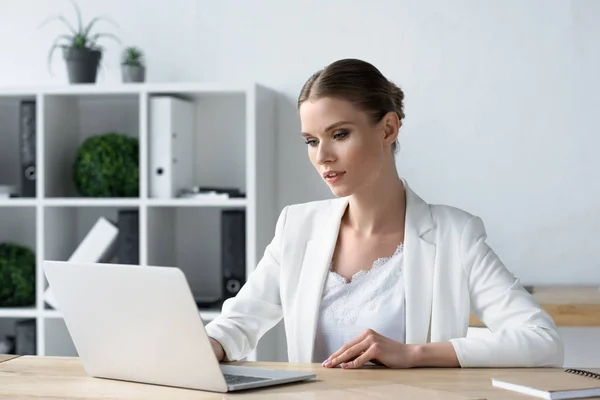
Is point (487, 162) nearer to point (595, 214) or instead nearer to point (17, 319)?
point (595, 214)

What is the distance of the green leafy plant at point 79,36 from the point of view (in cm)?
373

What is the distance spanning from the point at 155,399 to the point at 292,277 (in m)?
0.75

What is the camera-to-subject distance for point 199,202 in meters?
3.53

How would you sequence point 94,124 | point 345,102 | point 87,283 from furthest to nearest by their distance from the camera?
1. point 94,124
2. point 345,102
3. point 87,283

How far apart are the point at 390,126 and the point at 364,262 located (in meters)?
0.36

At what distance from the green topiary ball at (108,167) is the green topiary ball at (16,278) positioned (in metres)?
0.41

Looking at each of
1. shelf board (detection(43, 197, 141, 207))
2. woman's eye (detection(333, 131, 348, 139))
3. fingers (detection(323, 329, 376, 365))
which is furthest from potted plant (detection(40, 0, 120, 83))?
fingers (detection(323, 329, 376, 365))

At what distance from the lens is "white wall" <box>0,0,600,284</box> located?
11.7 feet

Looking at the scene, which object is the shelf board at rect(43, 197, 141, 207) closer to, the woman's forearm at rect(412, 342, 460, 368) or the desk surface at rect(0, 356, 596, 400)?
the desk surface at rect(0, 356, 596, 400)

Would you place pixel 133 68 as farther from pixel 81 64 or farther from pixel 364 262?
pixel 364 262

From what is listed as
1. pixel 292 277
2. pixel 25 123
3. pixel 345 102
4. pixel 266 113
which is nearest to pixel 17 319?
pixel 25 123

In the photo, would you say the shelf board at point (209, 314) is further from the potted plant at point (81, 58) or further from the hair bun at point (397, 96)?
the hair bun at point (397, 96)

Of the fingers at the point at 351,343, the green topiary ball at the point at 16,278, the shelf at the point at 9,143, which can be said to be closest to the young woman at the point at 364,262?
the fingers at the point at 351,343

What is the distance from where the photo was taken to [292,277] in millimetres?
2266
